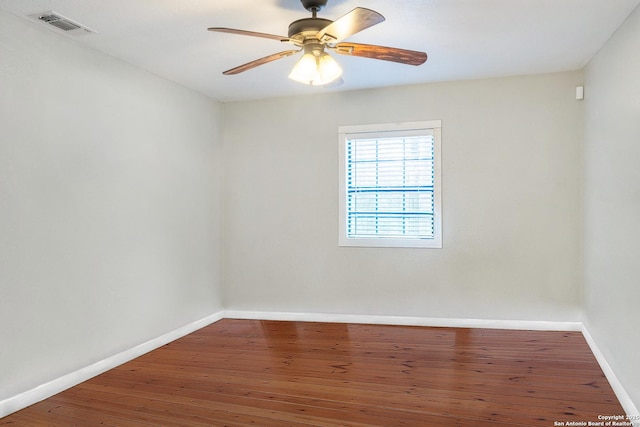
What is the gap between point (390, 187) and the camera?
472cm

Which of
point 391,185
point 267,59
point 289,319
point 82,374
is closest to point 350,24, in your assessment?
point 267,59

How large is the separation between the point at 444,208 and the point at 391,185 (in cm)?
58

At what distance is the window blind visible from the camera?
15.2 feet

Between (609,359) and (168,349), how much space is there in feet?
11.2

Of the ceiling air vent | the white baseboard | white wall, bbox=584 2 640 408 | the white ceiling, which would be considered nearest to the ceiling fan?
the white ceiling

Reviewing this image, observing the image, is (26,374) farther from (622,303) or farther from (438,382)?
(622,303)

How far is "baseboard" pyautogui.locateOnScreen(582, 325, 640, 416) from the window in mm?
1533

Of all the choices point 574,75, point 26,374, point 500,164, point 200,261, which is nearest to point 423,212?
point 500,164

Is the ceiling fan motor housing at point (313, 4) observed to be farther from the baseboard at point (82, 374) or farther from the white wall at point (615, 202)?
the baseboard at point (82, 374)

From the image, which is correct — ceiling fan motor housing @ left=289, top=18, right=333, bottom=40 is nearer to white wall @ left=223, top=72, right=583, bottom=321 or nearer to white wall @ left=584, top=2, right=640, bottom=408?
white wall @ left=584, top=2, right=640, bottom=408

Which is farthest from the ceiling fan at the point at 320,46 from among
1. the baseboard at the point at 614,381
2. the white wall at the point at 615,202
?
the baseboard at the point at 614,381

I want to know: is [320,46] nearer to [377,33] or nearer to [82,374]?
[377,33]

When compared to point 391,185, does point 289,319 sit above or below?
below

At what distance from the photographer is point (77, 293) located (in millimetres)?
3236
